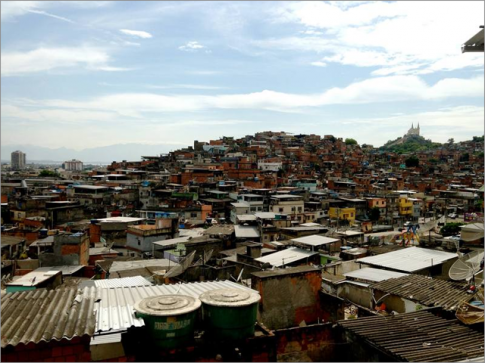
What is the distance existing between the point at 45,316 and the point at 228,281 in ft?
12.2

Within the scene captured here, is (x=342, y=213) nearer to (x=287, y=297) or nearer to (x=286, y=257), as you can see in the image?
(x=286, y=257)

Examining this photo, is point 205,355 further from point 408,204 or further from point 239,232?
point 408,204

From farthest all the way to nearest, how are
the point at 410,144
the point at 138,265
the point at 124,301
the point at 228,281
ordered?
the point at 410,144 → the point at 138,265 → the point at 228,281 → the point at 124,301

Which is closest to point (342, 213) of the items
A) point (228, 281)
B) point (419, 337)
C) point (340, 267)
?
point (340, 267)

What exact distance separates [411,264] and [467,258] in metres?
1.99

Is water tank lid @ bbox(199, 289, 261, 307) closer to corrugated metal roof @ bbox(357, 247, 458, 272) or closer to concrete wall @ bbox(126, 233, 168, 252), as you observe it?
corrugated metal roof @ bbox(357, 247, 458, 272)

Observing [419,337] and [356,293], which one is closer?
[419,337]

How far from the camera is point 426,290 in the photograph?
10.8 m

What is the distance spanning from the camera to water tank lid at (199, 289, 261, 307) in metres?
5.69

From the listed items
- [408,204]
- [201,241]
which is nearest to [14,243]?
[201,241]

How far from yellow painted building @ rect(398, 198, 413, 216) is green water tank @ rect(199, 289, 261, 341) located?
45.7 m

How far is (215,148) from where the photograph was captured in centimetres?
8281

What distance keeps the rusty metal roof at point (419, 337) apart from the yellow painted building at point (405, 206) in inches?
1652

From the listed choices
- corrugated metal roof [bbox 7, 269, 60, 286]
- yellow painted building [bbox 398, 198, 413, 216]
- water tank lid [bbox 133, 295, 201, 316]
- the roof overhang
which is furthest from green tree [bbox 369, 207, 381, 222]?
water tank lid [bbox 133, 295, 201, 316]
